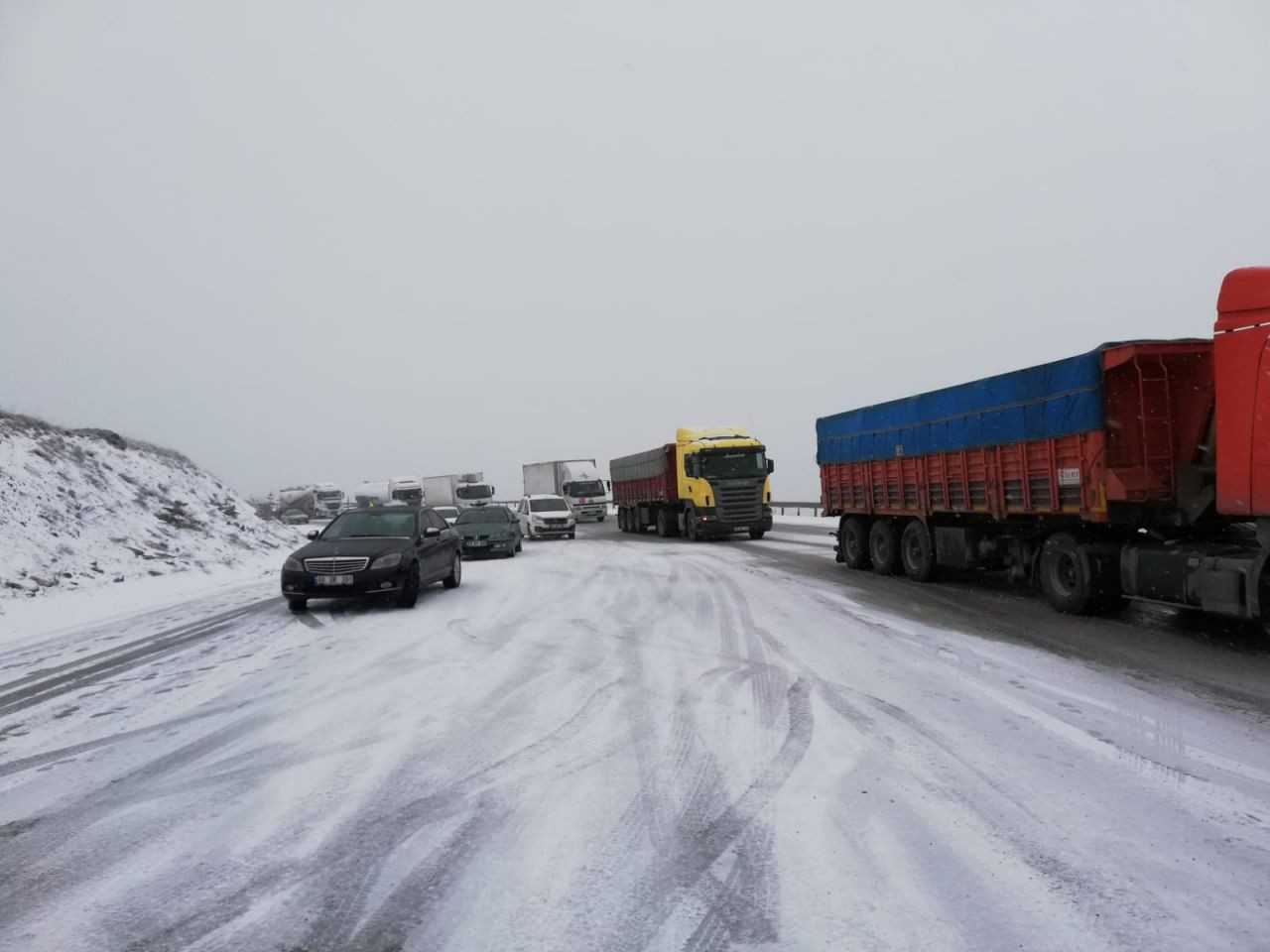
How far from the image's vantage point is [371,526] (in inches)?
502

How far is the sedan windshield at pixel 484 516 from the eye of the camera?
22859 millimetres

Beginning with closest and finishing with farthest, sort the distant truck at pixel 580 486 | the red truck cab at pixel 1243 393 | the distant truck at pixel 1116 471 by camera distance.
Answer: the red truck cab at pixel 1243 393, the distant truck at pixel 1116 471, the distant truck at pixel 580 486

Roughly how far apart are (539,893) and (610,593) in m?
9.71

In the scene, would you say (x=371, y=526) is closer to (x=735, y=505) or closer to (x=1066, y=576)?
(x=1066, y=576)

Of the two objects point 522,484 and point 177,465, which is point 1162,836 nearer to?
point 177,465

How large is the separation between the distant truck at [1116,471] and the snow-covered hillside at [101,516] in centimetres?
1516

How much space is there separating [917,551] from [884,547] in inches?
39.7

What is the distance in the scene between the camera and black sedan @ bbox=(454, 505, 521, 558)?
22.1 m

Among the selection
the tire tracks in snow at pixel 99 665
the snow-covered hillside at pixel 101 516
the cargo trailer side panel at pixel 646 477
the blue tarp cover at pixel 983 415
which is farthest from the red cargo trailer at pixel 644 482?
the tire tracks in snow at pixel 99 665

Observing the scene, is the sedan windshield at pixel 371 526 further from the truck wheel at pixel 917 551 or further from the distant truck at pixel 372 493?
the distant truck at pixel 372 493

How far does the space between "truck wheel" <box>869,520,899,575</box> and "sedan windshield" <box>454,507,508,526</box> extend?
1103 centimetres

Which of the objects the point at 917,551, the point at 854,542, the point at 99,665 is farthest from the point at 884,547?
the point at 99,665

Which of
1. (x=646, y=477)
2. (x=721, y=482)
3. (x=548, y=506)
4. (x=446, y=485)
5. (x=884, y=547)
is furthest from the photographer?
(x=446, y=485)

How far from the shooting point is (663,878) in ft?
11.1
